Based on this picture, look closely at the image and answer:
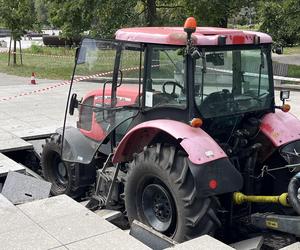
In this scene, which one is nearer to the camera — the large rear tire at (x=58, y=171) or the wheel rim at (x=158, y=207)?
the wheel rim at (x=158, y=207)

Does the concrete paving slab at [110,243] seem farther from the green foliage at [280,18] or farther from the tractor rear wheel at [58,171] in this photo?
the green foliage at [280,18]

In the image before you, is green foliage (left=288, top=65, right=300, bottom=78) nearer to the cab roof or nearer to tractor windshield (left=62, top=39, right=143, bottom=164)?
tractor windshield (left=62, top=39, right=143, bottom=164)

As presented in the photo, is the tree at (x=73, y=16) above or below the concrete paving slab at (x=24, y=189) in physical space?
above

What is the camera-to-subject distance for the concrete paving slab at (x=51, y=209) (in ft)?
14.2

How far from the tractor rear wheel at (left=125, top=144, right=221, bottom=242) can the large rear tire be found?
4.49ft

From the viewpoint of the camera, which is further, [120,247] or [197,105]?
[197,105]

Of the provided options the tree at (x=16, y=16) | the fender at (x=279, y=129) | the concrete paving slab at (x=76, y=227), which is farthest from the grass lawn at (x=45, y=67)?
the concrete paving slab at (x=76, y=227)

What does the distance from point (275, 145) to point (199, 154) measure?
1.01m

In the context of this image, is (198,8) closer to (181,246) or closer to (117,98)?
(117,98)

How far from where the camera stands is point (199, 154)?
12.6 feet

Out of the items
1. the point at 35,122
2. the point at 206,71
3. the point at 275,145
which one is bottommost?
the point at 35,122

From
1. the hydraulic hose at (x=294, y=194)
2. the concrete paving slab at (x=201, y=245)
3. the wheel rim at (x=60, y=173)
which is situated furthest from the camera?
the wheel rim at (x=60, y=173)

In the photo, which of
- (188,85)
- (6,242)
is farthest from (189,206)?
(6,242)

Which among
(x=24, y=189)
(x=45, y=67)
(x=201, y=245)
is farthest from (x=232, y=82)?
(x=45, y=67)
